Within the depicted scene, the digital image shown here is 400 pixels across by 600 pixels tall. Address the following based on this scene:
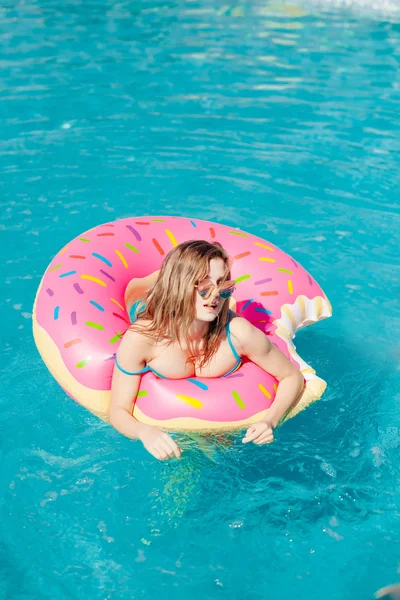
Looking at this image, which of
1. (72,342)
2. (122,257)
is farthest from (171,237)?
(72,342)

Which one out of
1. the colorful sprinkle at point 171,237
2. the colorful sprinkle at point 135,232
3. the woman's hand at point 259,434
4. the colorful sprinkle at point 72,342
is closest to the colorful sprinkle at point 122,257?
the colorful sprinkle at point 135,232

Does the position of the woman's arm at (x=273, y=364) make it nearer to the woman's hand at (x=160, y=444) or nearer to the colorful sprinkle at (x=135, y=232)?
the woman's hand at (x=160, y=444)

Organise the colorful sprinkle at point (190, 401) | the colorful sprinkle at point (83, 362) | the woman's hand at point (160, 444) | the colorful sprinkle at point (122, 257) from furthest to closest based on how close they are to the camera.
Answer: the colorful sprinkle at point (122, 257) → the colorful sprinkle at point (83, 362) → the colorful sprinkle at point (190, 401) → the woman's hand at point (160, 444)

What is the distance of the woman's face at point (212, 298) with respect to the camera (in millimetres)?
3037

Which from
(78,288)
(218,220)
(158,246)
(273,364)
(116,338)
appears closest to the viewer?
(273,364)

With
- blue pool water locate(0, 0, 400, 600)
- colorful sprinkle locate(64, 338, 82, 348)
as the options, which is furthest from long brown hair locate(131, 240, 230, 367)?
blue pool water locate(0, 0, 400, 600)

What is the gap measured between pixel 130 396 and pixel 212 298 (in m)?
0.61

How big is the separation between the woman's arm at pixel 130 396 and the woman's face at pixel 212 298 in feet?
0.98

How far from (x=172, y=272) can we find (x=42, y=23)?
814cm

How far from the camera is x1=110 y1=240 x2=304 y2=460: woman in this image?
304cm

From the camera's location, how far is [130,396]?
10.6 ft

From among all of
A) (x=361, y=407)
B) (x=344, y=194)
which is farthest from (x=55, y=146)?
(x=361, y=407)

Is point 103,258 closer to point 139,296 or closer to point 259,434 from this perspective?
point 139,296

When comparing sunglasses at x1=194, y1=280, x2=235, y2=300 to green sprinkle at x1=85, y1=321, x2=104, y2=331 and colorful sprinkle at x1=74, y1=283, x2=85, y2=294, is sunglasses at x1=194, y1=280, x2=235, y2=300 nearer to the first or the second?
green sprinkle at x1=85, y1=321, x2=104, y2=331
